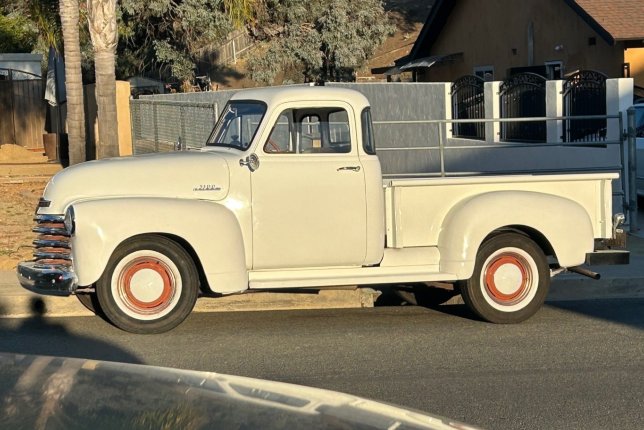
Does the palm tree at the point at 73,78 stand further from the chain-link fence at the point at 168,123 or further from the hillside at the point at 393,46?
the hillside at the point at 393,46

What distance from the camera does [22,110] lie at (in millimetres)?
29047

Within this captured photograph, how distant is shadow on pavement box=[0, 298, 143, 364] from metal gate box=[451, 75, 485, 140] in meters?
12.2

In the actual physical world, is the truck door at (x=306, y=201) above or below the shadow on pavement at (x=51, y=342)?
above

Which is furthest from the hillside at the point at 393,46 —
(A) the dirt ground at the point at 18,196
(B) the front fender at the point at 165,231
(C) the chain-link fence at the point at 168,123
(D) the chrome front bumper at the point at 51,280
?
(D) the chrome front bumper at the point at 51,280

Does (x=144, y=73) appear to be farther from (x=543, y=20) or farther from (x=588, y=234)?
(x=588, y=234)

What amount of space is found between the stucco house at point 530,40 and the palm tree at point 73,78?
419 inches

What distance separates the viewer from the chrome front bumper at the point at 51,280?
8.23m

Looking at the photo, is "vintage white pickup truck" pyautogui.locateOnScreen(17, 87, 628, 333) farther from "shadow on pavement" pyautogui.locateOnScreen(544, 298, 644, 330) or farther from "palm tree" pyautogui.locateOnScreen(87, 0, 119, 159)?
"palm tree" pyautogui.locateOnScreen(87, 0, 119, 159)

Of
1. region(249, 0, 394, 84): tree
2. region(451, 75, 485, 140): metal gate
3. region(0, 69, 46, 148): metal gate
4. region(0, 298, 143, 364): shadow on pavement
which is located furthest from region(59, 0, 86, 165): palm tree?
region(249, 0, 394, 84): tree

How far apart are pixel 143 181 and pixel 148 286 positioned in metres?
0.88

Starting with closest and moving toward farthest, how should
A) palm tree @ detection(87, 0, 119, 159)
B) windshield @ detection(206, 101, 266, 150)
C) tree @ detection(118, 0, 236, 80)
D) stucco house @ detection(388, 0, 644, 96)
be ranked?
windshield @ detection(206, 101, 266, 150) < palm tree @ detection(87, 0, 119, 159) < stucco house @ detection(388, 0, 644, 96) < tree @ detection(118, 0, 236, 80)

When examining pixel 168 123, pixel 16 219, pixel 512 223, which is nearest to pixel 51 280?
pixel 512 223

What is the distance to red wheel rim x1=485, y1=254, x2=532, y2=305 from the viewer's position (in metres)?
9.05

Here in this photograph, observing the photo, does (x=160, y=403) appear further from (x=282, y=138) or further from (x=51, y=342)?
(x=282, y=138)
